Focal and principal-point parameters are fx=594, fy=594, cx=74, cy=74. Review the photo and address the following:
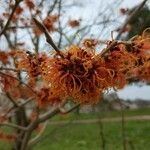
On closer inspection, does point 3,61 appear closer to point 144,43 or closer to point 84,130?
point 144,43

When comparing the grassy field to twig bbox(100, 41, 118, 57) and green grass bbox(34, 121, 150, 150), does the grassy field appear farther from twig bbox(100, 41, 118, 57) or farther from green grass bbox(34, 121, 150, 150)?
twig bbox(100, 41, 118, 57)

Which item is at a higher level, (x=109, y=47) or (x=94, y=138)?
(x=94, y=138)

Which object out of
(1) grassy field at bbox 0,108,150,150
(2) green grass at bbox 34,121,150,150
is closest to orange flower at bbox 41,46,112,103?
(1) grassy field at bbox 0,108,150,150

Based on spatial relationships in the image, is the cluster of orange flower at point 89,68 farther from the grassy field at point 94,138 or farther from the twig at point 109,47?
the grassy field at point 94,138

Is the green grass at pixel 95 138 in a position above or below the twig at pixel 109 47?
above

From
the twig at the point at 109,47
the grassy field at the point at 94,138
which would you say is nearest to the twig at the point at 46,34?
the twig at the point at 109,47

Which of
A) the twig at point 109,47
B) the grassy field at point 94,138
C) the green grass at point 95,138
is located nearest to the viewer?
the twig at point 109,47

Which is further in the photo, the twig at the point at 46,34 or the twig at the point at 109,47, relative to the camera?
the twig at the point at 109,47

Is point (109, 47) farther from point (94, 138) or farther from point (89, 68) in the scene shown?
point (94, 138)

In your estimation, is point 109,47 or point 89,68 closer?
point 89,68

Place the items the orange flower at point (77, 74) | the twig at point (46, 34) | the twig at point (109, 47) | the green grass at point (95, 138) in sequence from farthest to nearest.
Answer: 1. the green grass at point (95, 138)
2. the twig at point (109, 47)
3. the orange flower at point (77, 74)
4. the twig at point (46, 34)

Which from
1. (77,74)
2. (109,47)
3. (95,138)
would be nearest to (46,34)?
(77,74)
